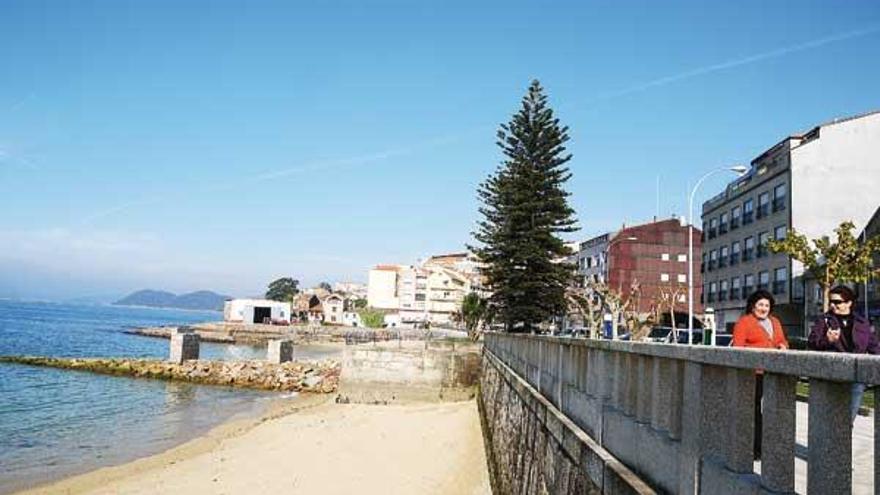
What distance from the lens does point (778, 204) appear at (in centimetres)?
4319

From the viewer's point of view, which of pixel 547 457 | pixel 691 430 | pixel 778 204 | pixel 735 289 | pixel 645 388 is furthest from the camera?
pixel 735 289

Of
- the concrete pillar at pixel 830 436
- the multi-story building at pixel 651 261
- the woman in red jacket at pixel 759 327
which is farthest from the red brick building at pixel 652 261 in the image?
the concrete pillar at pixel 830 436

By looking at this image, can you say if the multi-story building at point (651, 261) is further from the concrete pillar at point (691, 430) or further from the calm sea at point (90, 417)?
the concrete pillar at point (691, 430)

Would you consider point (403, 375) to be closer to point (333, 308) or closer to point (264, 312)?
point (264, 312)

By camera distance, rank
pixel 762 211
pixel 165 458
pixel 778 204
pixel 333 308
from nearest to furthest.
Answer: pixel 165 458 < pixel 778 204 < pixel 762 211 < pixel 333 308

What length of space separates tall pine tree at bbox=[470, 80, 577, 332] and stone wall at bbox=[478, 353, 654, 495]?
77.8 feet

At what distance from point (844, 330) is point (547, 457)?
3.05 meters

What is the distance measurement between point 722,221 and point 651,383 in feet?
169

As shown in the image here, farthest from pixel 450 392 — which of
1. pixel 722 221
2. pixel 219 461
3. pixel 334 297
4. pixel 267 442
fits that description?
pixel 334 297

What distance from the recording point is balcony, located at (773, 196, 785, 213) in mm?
42656

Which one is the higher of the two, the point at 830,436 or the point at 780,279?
the point at 780,279

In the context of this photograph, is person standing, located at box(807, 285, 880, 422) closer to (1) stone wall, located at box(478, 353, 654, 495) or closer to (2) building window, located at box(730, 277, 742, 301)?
(1) stone wall, located at box(478, 353, 654, 495)

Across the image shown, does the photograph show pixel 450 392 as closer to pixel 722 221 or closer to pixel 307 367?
pixel 307 367

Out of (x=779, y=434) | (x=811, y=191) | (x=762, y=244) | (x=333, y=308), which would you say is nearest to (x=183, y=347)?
(x=762, y=244)
